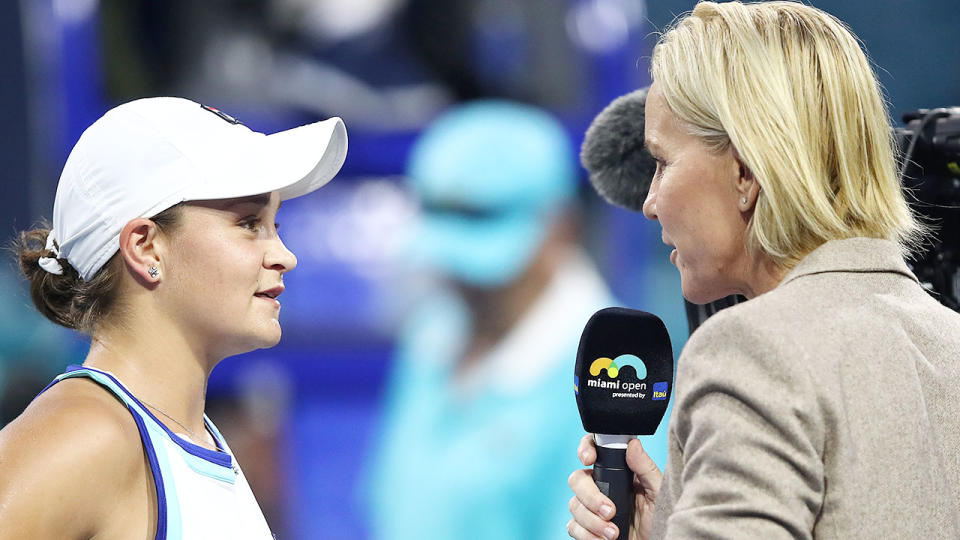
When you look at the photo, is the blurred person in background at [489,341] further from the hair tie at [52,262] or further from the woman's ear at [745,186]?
the woman's ear at [745,186]

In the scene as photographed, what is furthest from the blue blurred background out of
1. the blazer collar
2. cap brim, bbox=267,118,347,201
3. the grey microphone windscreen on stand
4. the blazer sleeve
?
the blazer sleeve

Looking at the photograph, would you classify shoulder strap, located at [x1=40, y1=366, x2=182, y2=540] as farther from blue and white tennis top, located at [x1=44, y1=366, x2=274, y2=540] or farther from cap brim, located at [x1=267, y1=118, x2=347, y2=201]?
cap brim, located at [x1=267, y1=118, x2=347, y2=201]

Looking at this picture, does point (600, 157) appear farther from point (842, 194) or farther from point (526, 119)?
point (526, 119)

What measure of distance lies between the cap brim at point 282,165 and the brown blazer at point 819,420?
660 millimetres

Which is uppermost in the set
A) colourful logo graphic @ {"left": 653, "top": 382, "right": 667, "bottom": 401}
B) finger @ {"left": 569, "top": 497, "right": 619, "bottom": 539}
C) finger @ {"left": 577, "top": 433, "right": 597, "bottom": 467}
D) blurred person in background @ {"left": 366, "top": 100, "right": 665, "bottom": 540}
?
Answer: colourful logo graphic @ {"left": 653, "top": 382, "right": 667, "bottom": 401}

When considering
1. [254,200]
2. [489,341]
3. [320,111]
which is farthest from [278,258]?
[489,341]

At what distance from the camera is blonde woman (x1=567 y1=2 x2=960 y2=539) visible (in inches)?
35.7

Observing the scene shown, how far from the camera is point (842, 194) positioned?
42.3 inches

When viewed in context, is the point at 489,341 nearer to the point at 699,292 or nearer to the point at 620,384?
the point at 620,384

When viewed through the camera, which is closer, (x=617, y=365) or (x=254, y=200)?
(x=617, y=365)

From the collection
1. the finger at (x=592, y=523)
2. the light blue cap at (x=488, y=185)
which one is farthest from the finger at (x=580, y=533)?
the light blue cap at (x=488, y=185)

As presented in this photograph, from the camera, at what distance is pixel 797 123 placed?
1055 millimetres

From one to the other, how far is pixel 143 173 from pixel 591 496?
2.42ft

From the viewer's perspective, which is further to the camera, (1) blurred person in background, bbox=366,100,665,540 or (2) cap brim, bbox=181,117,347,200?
(1) blurred person in background, bbox=366,100,665,540
